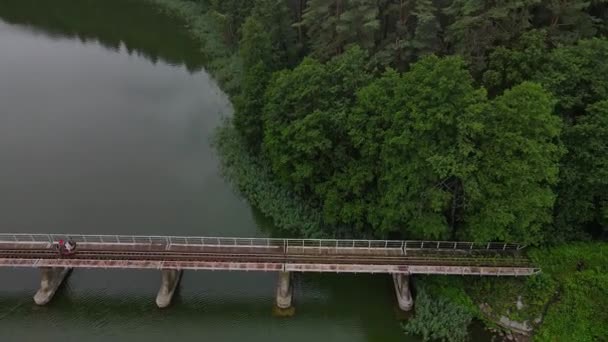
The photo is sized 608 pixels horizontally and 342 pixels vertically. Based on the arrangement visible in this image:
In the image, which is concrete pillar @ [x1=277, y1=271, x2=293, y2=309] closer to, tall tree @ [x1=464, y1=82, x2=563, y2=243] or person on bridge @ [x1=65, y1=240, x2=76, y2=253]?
tall tree @ [x1=464, y1=82, x2=563, y2=243]

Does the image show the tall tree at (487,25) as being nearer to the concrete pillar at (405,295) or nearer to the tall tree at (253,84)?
the concrete pillar at (405,295)

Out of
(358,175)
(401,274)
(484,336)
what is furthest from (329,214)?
(484,336)

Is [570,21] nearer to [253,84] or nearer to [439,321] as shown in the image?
[439,321]

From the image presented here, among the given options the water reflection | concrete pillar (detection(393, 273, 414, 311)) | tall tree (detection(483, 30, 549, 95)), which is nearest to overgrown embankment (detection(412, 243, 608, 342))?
concrete pillar (detection(393, 273, 414, 311))

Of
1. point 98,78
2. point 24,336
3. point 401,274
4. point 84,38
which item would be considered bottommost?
point 24,336

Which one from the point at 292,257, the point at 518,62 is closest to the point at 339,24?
the point at 518,62

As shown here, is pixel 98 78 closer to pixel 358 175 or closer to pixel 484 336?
pixel 358 175

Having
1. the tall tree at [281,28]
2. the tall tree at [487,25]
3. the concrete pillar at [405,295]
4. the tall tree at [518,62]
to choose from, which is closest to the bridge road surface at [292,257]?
the concrete pillar at [405,295]

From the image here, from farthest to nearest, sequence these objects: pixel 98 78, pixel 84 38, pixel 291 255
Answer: pixel 84 38 < pixel 98 78 < pixel 291 255
